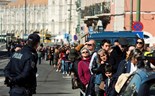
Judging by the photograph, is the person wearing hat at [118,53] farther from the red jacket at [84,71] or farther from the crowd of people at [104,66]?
the red jacket at [84,71]

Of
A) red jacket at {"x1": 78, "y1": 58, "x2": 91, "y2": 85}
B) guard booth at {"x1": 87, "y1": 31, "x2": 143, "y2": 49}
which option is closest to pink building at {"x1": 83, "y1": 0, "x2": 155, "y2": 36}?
guard booth at {"x1": 87, "y1": 31, "x2": 143, "y2": 49}

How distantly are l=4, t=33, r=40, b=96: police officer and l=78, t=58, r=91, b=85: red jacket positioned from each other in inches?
140

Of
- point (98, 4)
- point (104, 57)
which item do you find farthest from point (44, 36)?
point (104, 57)

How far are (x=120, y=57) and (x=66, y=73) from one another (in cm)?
2539

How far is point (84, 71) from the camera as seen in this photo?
1423 cm

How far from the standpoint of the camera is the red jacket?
556 inches

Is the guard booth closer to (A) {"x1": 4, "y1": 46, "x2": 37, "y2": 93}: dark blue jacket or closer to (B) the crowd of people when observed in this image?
(B) the crowd of people

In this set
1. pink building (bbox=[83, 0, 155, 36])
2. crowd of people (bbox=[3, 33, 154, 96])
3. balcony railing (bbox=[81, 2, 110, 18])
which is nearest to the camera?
crowd of people (bbox=[3, 33, 154, 96])

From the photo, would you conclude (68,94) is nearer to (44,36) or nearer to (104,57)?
(104,57)

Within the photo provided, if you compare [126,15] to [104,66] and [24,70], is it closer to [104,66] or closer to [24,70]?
[104,66]

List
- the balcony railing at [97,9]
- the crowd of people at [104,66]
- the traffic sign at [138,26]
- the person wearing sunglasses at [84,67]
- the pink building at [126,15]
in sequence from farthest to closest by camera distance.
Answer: the balcony railing at [97,9] → the pink building at [126,15] → the traffic sign at [138,26] → the person wearing sunglasses at [84,67] → the crowd of people at [104,66]

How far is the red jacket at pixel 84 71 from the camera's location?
1413 cm

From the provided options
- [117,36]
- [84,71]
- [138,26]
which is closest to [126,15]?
[117,36]

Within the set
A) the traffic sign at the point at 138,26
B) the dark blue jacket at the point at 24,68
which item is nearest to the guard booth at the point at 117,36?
the traffic sign at the point at 138,26
